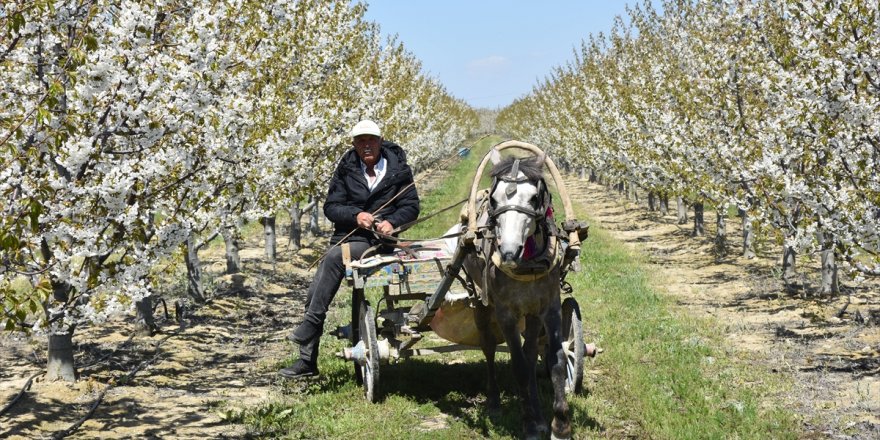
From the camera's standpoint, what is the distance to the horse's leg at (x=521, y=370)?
237 inches

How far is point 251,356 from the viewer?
32.8ft

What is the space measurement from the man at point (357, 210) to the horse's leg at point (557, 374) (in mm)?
2366

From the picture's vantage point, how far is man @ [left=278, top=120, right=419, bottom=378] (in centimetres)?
786

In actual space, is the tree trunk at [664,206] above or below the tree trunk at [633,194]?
below

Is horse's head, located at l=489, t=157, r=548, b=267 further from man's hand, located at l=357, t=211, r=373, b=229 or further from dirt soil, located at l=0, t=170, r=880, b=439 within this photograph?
dirt soil, located at l=0, t=170, r=880, b=439

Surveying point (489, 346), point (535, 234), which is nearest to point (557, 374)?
point (535, 234)

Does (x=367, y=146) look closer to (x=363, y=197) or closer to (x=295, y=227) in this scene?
(x=363, y=197)

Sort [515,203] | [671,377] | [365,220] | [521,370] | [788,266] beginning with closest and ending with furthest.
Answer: [515,203]
[521,370]
[365,220]
[671,377]
[788,266]

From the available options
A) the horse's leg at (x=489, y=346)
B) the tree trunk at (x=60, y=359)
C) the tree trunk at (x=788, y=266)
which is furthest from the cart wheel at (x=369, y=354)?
the tree trunk at (x=788, y=266)

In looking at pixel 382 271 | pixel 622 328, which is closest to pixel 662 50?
pixel 622 328

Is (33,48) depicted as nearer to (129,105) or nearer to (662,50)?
(129,105)

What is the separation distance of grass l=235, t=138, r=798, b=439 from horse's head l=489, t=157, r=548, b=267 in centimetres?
201

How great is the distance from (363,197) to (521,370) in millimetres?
2819

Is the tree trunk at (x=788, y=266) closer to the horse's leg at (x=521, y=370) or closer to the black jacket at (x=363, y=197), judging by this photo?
the black jacket at (x=363, y=197)
